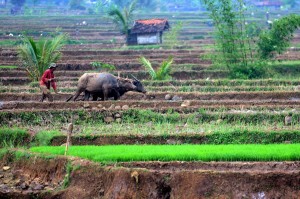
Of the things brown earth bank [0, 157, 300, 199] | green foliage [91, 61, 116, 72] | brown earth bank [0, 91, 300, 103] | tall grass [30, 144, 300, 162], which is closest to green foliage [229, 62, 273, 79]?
green foliage [91, 61, 116, 72]

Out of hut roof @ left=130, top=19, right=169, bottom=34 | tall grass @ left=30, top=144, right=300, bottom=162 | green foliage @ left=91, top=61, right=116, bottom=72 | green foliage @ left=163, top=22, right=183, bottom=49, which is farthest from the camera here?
hut roof @ left=130, top=19, right=169, bottom=34

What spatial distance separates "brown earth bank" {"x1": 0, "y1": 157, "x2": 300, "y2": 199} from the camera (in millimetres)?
12109

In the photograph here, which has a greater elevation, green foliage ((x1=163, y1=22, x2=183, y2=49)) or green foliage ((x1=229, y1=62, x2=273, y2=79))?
green foliage ((x1=163, y1=22, x2=183, y2=49))

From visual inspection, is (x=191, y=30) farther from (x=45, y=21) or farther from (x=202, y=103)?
(x=202, y=103)

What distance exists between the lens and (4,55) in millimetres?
34656

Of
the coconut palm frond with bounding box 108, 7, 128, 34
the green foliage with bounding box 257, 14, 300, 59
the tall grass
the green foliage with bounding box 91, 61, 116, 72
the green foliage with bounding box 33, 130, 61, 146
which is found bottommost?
the tall grass

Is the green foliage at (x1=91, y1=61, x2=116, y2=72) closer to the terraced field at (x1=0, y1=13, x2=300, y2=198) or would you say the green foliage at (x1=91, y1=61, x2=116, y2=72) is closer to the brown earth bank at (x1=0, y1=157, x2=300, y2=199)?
the terraced field at (x1=0, y1=13, x2=300, y2=198)

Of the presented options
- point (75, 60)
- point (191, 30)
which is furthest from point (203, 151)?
point (191, 30)

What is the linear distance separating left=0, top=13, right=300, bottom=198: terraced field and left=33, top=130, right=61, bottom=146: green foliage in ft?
0.07

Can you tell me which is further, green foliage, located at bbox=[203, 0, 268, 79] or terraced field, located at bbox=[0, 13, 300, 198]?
green foliage, located at bbox=[203, 0, 268, 79]

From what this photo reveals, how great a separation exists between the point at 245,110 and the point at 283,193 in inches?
276

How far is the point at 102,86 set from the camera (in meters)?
20.8

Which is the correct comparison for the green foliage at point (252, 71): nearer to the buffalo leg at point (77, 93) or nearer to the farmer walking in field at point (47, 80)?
the buffalo leg at point (77, 93)

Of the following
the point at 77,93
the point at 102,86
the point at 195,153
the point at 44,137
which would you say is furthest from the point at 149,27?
the point at 195,153
